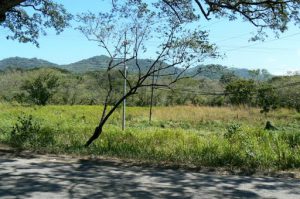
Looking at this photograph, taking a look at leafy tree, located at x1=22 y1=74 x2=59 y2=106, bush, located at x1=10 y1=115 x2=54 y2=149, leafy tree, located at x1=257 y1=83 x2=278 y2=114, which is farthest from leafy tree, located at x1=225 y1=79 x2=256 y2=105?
bush, located at x1=10 y1=115 x2=54 y2=149

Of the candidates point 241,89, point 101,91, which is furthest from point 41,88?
point 241,89

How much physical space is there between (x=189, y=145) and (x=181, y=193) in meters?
5.13

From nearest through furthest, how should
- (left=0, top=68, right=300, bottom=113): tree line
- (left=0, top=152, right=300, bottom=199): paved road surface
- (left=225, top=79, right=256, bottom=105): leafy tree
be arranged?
1. (left=0, top=152, right=300, bottom=199): paved road surface
2. (left=225, top=79, right=256, bottom=105): leafy tree
3. (left=0, top=68, right=300, bottom=113): tree line

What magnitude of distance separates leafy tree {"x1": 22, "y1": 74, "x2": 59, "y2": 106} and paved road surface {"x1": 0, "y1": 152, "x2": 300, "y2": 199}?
4863 centimetres

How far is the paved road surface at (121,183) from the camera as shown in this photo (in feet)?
22.8

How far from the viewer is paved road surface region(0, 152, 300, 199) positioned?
6.96 meters

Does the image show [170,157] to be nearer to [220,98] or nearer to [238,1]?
[238,1]

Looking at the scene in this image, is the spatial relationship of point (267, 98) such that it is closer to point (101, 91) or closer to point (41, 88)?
point (101, 91)

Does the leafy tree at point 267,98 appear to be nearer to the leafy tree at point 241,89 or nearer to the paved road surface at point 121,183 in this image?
the leafy tree at point 241,89

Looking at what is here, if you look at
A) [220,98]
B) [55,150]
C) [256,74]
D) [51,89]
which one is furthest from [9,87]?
[55,150]

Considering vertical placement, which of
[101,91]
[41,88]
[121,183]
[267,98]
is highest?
[41,88]

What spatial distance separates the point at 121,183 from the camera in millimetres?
7676

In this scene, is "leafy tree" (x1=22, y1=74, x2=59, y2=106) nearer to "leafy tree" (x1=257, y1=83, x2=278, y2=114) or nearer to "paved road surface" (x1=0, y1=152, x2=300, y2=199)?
"leafy tree" (x1=257, y1=83, x2=278, y2=114)

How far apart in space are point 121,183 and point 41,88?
51.5 metres
